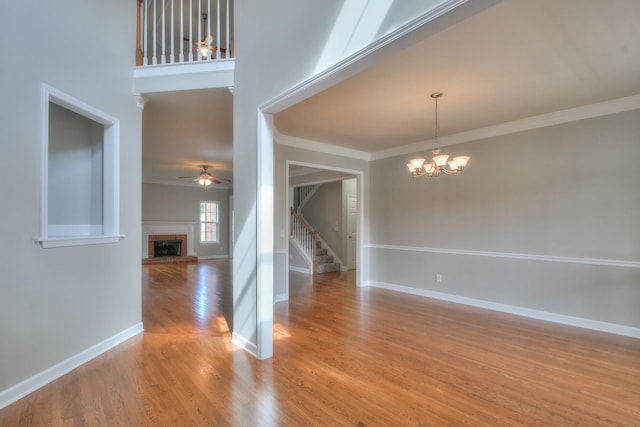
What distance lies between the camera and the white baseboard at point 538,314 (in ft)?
11.8

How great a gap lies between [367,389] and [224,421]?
1.06 meters

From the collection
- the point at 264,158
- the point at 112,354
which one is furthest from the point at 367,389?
the point at 112,354

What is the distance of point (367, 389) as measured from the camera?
93.9 inches

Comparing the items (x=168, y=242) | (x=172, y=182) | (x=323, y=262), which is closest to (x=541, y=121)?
(x=323, y=262)

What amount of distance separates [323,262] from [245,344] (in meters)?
5.07

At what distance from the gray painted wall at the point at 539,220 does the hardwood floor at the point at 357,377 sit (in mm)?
532

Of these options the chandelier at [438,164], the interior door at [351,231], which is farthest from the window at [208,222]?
the chandelier at [438,164]

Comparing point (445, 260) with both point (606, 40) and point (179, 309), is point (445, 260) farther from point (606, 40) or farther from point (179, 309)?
point (179, 309)

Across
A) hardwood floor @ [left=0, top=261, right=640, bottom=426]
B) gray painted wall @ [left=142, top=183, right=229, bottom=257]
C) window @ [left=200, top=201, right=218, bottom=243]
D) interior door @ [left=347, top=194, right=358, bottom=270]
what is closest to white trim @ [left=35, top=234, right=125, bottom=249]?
hardwood floor @ [left=0, top=261, right=640, bottom=426]

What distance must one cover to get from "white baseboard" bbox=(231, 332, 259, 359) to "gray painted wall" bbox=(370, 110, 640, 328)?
3506 mm

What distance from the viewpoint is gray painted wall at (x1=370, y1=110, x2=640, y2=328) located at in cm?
363

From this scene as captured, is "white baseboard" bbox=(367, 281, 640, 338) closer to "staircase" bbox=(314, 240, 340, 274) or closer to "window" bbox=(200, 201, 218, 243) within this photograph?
"staircase" bbox=(314, 240, 340, 274)

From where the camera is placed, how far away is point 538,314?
4.16m

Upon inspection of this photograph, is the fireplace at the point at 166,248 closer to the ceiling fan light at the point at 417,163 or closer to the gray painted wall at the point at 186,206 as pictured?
the gray painted wall at the point at 186,206
